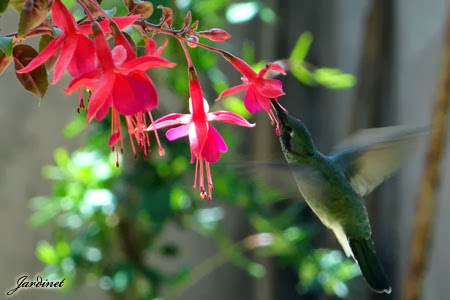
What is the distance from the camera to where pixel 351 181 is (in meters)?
0.80

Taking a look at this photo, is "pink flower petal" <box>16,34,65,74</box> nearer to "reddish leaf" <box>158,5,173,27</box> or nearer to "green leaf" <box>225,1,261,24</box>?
"reddish leaf" <box>158,5,173,27</box>

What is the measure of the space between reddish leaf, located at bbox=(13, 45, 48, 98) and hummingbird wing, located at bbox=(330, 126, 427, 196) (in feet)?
1.21

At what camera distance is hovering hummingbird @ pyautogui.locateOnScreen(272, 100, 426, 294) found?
2.31ft

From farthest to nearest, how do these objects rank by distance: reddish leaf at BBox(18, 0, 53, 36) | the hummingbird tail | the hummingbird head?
the hummingbird tail < the hummingbird head < reddish leaf at BBox(18, 0, 53, 36)

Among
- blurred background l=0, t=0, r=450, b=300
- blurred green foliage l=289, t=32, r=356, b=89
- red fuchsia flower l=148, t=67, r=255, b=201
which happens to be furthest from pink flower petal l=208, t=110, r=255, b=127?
blurred green foliage l=289, t=32, r=356, b=89

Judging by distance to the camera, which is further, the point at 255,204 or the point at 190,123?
the point at 255,204

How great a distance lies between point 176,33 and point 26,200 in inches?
53.5

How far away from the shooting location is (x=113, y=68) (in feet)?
1.36

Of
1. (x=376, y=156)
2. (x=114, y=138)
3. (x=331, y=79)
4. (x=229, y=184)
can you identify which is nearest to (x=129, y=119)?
(x=114, y=138)

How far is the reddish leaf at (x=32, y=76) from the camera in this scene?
1.53ft

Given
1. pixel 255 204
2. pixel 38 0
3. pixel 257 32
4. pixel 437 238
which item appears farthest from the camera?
pixel 257 32

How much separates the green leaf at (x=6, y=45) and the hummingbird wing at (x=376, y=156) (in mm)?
401

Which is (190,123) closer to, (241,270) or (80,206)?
(80,206)

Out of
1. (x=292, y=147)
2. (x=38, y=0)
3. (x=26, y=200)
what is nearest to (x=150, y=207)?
(x=26, y=200)
